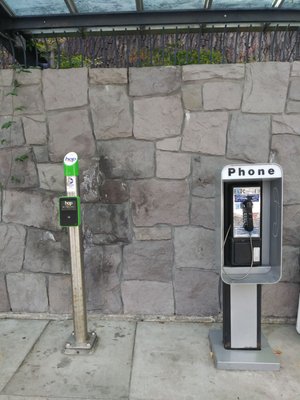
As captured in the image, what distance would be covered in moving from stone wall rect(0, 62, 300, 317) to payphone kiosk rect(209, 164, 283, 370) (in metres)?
0.47

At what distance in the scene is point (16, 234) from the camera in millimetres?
3164

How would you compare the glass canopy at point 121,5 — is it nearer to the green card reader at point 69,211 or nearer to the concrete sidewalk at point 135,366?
the green card reader at point 69,211

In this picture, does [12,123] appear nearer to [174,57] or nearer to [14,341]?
[174,57]

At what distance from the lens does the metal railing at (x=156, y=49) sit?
10.2 ft

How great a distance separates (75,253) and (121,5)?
2036 mm

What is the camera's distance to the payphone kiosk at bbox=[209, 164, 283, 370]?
2439 millimetres

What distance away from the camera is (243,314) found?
2.55 metres

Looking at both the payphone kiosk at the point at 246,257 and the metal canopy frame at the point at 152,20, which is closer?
the payphone kiosk at the point at 246,257

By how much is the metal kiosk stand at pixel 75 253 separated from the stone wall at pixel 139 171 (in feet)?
1.62

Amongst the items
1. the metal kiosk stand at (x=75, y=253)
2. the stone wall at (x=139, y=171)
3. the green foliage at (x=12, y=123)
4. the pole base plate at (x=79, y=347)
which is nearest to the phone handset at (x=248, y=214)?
the stone wall at (x=139, y=171)

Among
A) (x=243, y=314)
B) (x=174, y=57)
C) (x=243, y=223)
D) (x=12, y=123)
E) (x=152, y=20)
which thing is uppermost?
(x=152, y=20)

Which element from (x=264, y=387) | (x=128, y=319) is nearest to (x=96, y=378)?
(x=128, y=319)

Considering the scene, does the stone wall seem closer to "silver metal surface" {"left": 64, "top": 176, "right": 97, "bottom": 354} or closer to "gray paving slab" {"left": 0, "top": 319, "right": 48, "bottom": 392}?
"gray paving slab" {"left": 0, "top": 319, "right": 48, "bottom": 392}

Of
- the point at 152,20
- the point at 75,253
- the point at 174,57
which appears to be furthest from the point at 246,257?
the point at 152,20
